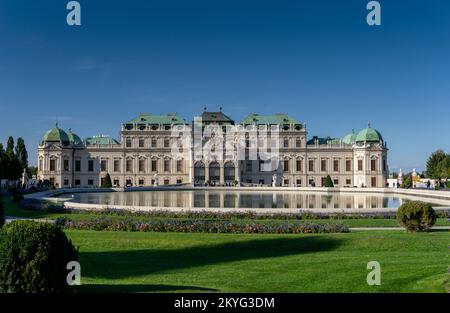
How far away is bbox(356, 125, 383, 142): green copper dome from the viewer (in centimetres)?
8569

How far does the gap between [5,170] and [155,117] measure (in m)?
30.6

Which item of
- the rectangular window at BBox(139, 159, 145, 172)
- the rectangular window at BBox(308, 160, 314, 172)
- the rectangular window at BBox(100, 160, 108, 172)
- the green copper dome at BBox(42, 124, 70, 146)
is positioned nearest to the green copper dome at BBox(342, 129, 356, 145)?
the rectangular window at BBox(308, 160, 314, 172)

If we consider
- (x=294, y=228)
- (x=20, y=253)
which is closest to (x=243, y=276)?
(x=20, y=253)

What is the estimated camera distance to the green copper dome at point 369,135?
8569cm

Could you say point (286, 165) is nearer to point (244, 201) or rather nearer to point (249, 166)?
point (249, 166)

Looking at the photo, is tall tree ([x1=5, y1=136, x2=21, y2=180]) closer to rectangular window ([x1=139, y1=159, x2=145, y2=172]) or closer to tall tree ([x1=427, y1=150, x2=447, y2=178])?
rectangular window ([x1=139, y1=159, x2=145, y2=172])

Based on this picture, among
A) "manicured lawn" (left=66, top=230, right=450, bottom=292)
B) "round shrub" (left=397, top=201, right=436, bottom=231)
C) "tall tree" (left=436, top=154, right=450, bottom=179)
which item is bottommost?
"manicured lawn" (left=66, top=230, right=450, bottom=292)

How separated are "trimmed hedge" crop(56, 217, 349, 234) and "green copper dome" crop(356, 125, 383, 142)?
7057cm

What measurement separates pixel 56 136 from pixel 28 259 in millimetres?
81619

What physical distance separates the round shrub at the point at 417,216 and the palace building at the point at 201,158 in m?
64.7

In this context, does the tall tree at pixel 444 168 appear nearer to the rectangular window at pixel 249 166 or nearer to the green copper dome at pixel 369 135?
the green copper dome at pixel 369 135

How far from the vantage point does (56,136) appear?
84.1 meters
